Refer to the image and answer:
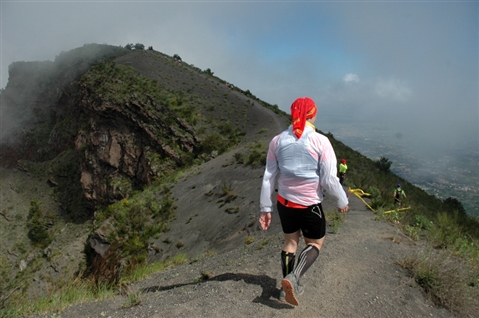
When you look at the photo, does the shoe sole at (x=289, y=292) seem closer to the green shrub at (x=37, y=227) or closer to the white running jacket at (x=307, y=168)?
the white running jacket at (x=307, y=168)

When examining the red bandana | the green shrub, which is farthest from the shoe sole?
the green shrub

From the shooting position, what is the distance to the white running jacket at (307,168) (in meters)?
3.06

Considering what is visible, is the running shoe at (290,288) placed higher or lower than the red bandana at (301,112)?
lower

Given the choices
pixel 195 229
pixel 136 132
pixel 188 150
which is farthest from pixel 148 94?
pixel 195 229

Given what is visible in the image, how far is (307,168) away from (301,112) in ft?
1.87

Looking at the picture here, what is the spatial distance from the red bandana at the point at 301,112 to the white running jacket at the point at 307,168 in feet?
0.20

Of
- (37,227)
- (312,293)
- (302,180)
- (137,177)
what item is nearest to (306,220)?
(302,180)

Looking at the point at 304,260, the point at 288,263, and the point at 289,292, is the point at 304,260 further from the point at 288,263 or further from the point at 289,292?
the point at 289,292

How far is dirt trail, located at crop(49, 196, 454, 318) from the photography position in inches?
132

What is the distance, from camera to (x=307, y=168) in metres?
3.09

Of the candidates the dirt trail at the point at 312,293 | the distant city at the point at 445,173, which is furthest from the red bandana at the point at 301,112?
the distant city at the point at 445,173

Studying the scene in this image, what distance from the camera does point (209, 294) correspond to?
3.77 metres

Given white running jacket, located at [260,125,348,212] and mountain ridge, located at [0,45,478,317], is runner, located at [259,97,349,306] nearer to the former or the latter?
white running jacket, located at [260,125,348,212]

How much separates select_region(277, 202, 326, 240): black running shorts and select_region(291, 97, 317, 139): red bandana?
76 cm
